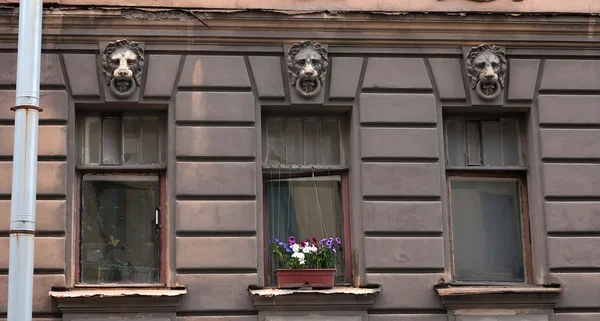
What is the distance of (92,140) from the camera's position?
11359 mm

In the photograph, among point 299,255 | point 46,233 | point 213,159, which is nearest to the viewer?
point 46,233

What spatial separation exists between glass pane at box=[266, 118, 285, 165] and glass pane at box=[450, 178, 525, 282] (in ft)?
7.24

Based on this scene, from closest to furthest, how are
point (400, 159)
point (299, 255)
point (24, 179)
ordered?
point (24, 179) → point (299, 255) → point (400, 159)

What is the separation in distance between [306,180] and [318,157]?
34cm

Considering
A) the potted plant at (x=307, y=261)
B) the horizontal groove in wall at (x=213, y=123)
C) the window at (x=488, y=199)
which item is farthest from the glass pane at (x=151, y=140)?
the window at (x=488, y=199)

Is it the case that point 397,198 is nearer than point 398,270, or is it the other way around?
point 398,270

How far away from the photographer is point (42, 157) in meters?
10.9

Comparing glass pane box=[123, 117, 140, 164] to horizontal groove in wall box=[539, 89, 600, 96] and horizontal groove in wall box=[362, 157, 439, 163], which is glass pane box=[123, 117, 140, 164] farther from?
horizontal groove in wall box=[539, 89, 600, 96]

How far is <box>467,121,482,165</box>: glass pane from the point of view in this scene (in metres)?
11.8

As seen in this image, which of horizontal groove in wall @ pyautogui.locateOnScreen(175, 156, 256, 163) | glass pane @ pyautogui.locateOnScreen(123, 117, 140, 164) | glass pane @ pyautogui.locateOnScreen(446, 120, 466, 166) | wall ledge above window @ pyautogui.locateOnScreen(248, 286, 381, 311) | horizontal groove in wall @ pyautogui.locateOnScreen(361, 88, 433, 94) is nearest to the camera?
wall ledge above window @ pyautogui.locateOnScreen(248, 286, 381, 311)

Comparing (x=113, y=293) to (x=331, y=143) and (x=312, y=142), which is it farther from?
(x=331, y=143)

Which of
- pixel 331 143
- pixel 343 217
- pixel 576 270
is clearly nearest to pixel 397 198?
pixel 343 217

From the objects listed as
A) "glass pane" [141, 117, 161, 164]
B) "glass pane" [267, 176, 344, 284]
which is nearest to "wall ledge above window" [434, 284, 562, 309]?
"glass pane" [267, 176, 344, 284]

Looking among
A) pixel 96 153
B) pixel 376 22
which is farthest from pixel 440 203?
pixel 96 153
